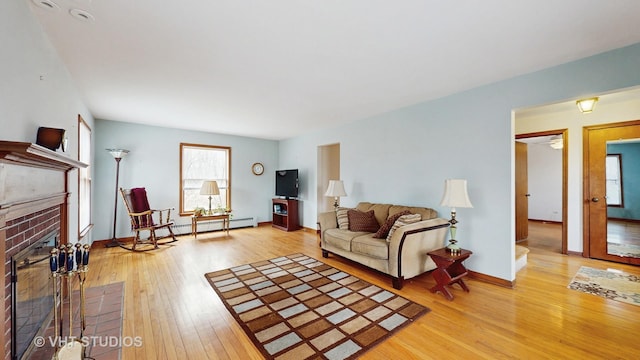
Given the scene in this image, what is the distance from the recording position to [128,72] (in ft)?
9.00

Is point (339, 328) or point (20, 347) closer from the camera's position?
point (20, 347)

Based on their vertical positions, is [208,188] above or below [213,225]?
above

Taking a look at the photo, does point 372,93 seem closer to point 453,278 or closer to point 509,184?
point 509,184

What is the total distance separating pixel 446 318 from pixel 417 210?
62.8 inches

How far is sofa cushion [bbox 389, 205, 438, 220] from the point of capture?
350cm

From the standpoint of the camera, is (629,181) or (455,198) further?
(629,181)

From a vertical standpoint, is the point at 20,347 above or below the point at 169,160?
below

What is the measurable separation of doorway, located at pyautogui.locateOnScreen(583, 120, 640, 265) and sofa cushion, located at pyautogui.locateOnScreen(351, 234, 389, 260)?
11.4 feet

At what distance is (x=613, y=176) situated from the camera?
151 inches

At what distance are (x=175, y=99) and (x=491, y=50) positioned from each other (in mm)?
3876

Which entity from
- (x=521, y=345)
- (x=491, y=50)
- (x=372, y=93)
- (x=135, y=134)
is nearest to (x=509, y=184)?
(x=491, y=50)

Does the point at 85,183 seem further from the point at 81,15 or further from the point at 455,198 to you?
the point at 455,198

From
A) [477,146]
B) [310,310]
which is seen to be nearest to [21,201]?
[310,310]

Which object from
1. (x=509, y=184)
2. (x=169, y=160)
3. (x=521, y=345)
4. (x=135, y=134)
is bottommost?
(x=521, y=345)
